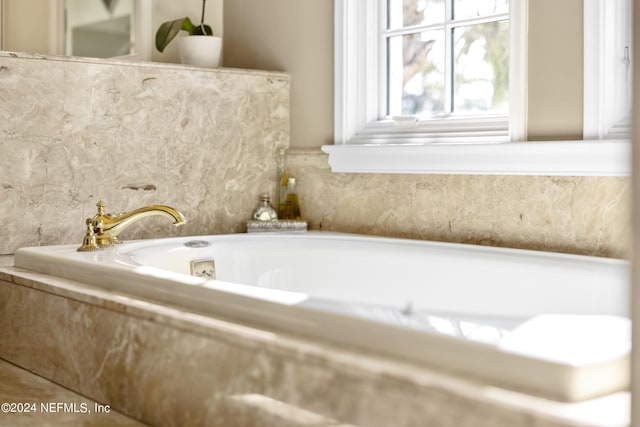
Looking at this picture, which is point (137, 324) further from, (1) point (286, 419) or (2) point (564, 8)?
(2) point (564, 8)

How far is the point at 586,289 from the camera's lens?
193 centimetres

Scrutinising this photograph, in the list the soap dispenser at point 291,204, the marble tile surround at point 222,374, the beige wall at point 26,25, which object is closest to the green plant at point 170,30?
the soap dispenser at point 291,204

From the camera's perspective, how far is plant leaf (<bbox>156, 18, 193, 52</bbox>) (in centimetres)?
307

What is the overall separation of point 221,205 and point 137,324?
1438 mm

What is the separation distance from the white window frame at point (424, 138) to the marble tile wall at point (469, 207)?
4 cm

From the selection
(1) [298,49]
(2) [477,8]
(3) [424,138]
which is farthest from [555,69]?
(1) [298,49]

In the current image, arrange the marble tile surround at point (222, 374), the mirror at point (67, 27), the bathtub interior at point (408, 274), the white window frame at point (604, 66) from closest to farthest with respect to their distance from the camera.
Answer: the marble tile surround at point (222, 374), the bathtub interior at point (408, 274), the white window frame at point (604, 66), the mirror at point (67, 27)

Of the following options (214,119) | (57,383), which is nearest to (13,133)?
(214,119)

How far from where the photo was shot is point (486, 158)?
2.41 m

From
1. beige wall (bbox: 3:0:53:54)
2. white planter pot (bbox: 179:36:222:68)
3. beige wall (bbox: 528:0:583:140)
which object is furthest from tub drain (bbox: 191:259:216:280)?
beige wall (bbox: 3:0:53:54)

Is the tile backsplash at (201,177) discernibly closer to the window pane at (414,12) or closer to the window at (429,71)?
the window at (429,71)

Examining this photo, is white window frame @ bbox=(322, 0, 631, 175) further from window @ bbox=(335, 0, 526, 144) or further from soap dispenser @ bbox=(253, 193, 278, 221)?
soap dispenser @ bbox=(253, 193, 278, 221)

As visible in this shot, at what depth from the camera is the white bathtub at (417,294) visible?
1.03m

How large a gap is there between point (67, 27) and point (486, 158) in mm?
2418
